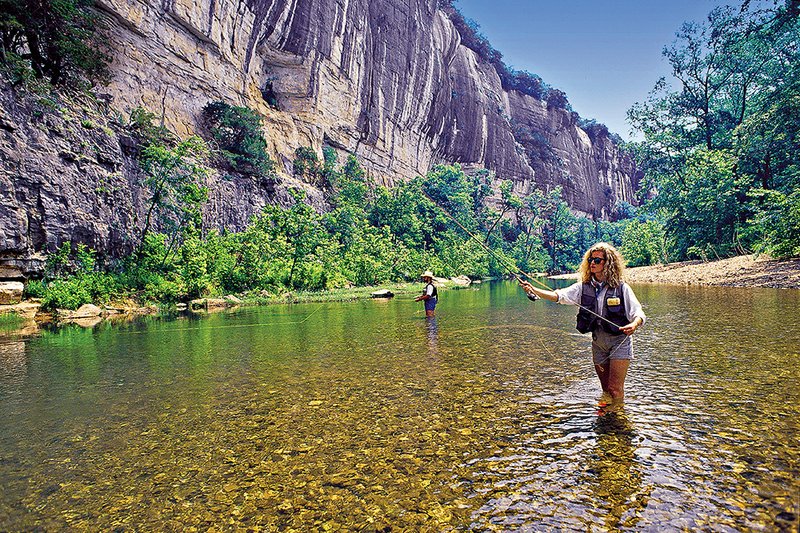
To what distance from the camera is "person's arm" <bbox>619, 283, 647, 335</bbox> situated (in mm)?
4969

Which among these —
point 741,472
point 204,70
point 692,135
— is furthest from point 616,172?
point 741,472

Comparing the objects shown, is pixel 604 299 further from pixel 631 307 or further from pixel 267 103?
pixel 267 103

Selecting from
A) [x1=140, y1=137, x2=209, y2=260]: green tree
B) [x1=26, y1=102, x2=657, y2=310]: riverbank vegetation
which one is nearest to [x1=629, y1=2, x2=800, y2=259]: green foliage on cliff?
[x1=26, y1=102, x2=657, y2=310]: riverbank vegetation

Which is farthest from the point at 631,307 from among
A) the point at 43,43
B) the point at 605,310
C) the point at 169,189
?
the point at 43,43

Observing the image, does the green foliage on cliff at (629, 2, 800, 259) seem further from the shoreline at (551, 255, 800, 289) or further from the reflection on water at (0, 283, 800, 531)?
the reflection on water at (0, 283, 800, 531)

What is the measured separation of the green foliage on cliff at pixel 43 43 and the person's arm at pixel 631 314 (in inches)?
975

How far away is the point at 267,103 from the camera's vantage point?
45500mm

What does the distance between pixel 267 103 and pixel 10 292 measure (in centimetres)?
3388

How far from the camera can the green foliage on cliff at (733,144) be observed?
23672 mm

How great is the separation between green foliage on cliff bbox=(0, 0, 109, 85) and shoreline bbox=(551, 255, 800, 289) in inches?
1079

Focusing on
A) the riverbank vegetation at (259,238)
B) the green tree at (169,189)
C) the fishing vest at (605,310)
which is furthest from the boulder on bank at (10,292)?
the fishing vest at (605,310)

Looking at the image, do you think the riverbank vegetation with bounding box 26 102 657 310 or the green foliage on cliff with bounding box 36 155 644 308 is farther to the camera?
the riverbank vegetation with bounding box 26 102 657 310

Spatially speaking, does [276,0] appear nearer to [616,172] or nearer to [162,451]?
[162,451]

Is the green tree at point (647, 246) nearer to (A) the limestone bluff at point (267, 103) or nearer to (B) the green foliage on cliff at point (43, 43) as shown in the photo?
(A) the limestone bluff at point (267, 103)
